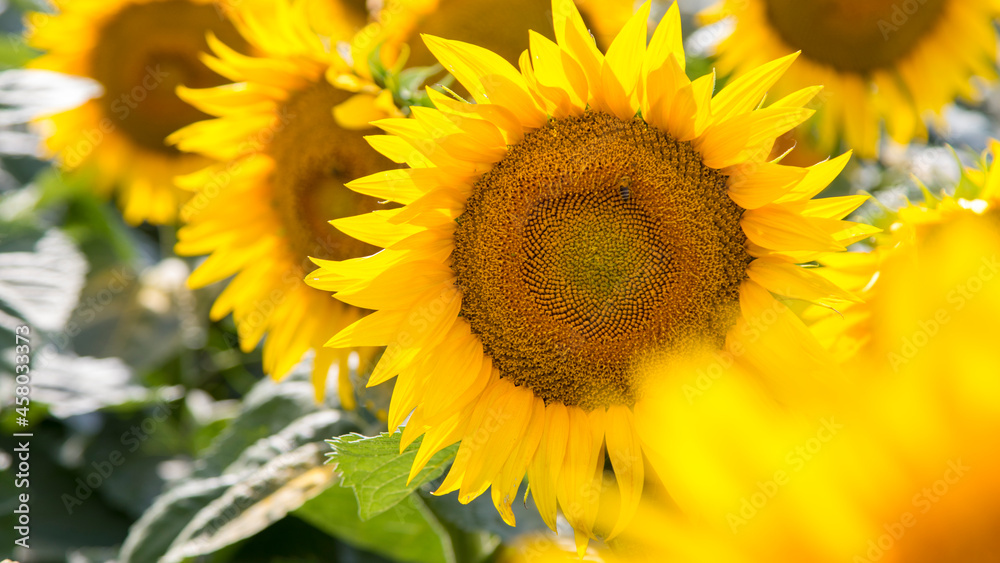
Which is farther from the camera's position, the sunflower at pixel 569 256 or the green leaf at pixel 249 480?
the green leaf at pixel 249 480

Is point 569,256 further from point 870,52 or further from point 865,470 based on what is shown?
point 870,52

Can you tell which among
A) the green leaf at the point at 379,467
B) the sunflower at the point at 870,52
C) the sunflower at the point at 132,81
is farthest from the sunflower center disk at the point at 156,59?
the green leaf at the point at 379,467

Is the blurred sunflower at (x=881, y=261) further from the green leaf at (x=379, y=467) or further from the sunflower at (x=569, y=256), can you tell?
the green leaf at (x=379, y=467)

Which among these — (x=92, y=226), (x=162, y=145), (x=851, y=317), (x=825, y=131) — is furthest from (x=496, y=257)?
(x=92, y=226)

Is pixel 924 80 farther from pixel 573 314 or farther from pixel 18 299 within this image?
pixel 18 299

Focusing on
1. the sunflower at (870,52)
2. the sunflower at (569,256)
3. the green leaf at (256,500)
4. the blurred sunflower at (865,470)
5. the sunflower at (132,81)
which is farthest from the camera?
the sunflower at (132,81)

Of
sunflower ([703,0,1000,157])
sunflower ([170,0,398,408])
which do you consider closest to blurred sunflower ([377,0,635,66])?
sunflower ([170,0,398,408])
